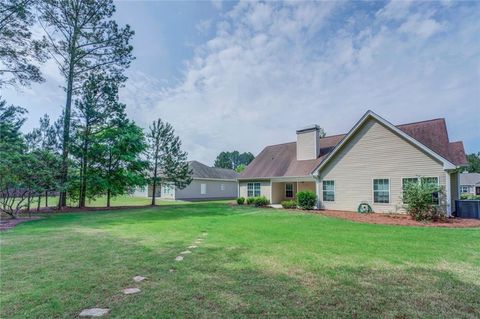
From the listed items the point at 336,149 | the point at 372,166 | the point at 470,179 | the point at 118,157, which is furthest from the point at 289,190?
the point at 470,179

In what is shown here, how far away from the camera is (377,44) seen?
11.3 meters

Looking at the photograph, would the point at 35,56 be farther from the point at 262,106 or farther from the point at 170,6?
the point at 262,106

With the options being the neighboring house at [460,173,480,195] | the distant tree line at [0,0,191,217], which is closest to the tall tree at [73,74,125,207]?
the distant tree line at [0,0,191,217]

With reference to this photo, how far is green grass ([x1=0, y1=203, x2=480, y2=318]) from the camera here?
311 centimetres

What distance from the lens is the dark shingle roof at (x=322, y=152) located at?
12883mm

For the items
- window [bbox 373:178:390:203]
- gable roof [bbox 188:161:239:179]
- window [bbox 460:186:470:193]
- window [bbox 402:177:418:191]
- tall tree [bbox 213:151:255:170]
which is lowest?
window [bbox 460:186:470:193]

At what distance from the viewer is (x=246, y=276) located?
4.20m

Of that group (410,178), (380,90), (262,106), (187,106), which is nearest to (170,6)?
(187,106)

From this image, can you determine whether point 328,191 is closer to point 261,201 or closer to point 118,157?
point 261,201

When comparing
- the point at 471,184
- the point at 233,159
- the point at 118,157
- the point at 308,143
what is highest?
the point at 233,159

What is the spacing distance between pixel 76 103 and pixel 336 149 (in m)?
18.2

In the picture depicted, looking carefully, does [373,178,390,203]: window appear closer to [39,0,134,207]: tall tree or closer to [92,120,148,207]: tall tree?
[92,120,148,207]: tall tree

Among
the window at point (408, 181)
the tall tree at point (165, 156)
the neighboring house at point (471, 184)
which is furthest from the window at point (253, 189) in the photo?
the neighboring house at point (471, 184)

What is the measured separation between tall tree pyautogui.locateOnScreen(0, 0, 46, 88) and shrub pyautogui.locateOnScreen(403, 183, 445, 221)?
909 inches
